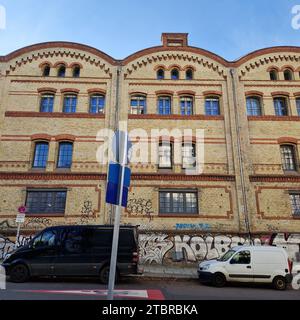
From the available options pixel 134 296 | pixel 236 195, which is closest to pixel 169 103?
pixel 236 195

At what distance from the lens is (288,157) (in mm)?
16516

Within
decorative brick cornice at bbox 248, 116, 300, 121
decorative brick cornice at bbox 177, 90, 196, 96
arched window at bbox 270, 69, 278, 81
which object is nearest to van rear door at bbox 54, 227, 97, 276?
decorative brick cornice at bbox 177, 90, 196, 96

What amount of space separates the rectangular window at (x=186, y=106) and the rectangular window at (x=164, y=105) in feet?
2.89

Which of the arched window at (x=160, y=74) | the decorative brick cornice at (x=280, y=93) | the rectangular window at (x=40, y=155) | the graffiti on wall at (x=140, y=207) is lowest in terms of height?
the graffiti on wall at (x=140, y=207)

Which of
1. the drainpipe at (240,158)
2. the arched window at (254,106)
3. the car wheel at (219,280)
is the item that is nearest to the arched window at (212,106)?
the drainpipe at (240,158)

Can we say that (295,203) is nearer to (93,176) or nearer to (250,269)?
(250,269)

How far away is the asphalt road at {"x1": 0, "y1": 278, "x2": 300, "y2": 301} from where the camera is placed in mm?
7434

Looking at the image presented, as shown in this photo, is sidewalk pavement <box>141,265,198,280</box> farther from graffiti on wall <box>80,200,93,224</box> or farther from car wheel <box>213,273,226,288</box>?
graffiti on wall <box>80,200,93,224</box>

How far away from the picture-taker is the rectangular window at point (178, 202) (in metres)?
15.1

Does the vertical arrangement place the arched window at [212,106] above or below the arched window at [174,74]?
below

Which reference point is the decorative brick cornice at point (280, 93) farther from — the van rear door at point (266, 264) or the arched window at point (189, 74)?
the van rear door at point (266, 264)

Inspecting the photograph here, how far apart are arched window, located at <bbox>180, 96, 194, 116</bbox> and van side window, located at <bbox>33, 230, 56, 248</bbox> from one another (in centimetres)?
1112

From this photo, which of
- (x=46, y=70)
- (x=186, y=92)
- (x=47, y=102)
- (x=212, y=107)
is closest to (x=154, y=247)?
(x=212, y=107)

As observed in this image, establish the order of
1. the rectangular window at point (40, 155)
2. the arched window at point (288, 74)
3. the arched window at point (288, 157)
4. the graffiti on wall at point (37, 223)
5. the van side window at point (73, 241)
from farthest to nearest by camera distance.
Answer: the arched window at point (288, 74), the arched window at point (288, 157), the rectangular window at point (40, 155), the graffiti on wall at point (37, 223), the van side window at point (73, 241)
